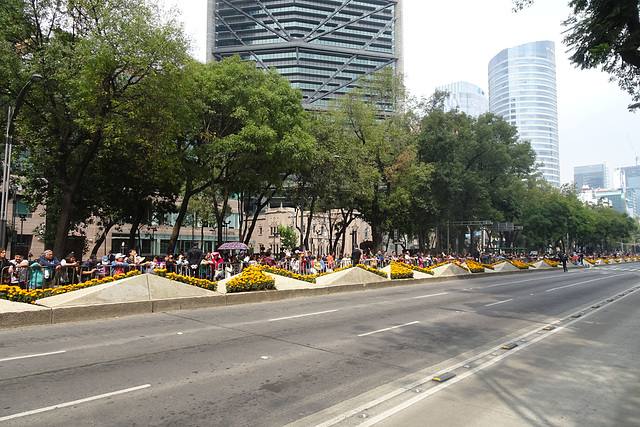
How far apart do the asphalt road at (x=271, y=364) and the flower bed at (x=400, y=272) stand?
10.5 metres

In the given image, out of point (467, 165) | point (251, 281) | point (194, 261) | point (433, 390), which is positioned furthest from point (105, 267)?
point (467, 165)

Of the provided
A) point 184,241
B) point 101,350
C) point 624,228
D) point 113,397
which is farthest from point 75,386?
point 624,228

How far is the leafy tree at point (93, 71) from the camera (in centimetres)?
1711

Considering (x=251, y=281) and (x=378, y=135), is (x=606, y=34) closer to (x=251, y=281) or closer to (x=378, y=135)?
(x=251, y=281)

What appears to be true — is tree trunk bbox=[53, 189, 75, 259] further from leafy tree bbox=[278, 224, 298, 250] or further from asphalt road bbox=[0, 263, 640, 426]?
leafy tree bbox=[278, 224, 298, 250]

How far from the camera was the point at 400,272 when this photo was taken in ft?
78.6

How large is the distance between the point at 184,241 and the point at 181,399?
6933cm

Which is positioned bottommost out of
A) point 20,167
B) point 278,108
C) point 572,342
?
point 572,342

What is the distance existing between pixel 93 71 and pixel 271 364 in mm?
14975

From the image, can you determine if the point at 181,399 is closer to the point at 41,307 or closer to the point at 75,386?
the point at 75,386

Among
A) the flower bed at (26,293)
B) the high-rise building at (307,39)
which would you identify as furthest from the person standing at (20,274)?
the high-rise building at (307,39)

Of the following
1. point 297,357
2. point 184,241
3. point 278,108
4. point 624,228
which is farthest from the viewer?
point 624,228

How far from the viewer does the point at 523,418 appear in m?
4.95

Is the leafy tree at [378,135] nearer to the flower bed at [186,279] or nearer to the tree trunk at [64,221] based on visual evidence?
the tree trunk at [64,221]
